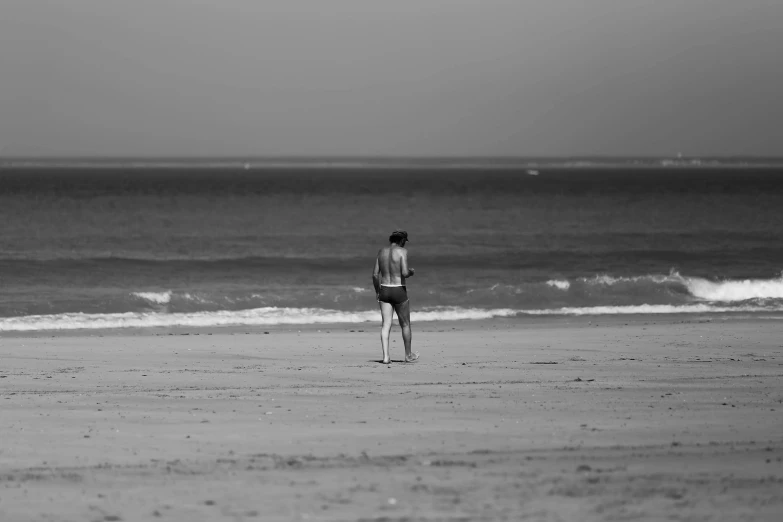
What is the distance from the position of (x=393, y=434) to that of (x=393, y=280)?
13.8 feet

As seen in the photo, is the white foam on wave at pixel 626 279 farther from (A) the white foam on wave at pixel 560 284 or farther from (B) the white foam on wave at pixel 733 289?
(A) the white foam on wave at pixel 560 284

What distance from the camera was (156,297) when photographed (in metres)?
21.5

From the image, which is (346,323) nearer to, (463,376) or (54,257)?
(463,376)

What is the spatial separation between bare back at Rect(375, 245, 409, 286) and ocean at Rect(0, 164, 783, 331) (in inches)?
303

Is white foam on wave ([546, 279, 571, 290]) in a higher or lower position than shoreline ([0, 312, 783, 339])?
higher

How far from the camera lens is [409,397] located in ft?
30.3

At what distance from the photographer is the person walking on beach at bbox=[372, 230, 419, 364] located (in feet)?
37.6

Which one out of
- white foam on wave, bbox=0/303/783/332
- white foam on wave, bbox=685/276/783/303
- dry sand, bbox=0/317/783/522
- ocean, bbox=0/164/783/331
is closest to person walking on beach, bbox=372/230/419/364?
dry sand, bbox=0/317/783/522

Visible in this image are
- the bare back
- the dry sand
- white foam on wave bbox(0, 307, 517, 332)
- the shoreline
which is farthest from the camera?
white foam on wave bbox(0, 307, 517, 332)

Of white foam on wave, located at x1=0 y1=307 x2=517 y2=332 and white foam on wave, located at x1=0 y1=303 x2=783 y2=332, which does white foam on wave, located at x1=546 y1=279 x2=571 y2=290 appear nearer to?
white foam on wave, located at x1=0 y1=303 x2=783 y2=332

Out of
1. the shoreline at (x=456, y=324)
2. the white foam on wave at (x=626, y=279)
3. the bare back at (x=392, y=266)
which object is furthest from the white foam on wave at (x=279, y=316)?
the bare back at (x=392, y=266)

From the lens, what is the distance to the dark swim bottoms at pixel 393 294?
38.1 feet

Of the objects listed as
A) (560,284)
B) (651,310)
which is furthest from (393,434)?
(560,284)

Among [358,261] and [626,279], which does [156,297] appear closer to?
[358,261]
